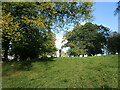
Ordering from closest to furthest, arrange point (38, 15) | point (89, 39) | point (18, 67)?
point (38, 15) < point (18, 67) < point (89, 39)

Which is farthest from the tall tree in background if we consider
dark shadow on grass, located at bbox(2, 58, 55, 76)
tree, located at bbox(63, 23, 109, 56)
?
tree, located at bbox(63, 23, 109, 56)

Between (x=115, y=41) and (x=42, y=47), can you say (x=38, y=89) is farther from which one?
(x=115, y=41)

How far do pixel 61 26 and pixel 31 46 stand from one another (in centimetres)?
571

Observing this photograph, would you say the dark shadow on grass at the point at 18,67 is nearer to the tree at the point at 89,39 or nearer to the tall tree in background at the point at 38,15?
the tall tree in background at the point at 38,15

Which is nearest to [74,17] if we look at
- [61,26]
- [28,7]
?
[61,26]

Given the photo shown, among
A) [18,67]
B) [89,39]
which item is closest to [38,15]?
[18,67]

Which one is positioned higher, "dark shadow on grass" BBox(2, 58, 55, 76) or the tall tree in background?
the tall tree in background

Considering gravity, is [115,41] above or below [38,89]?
above

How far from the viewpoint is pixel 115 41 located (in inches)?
1505

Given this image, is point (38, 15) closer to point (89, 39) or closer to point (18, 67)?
point (18, 67)

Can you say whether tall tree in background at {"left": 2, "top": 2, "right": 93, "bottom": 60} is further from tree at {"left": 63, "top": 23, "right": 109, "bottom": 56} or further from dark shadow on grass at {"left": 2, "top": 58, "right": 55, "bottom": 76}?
tree at {"left": 63, "top": 23, "right": 109, "bottom": 56}

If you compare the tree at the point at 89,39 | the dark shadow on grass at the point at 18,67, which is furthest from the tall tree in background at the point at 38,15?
the tree at the point at 89,39

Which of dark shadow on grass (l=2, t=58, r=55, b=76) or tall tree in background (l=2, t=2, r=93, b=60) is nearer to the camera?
tall tree in background (l=2, t=2, r=93, b=60)

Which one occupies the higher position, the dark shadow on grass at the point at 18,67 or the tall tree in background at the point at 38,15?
the tall tree in background at the point at 38,15
